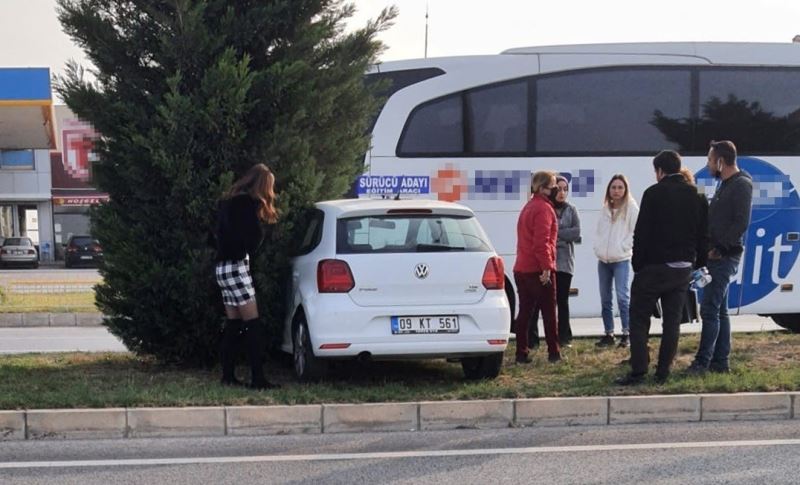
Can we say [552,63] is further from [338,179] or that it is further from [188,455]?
[188,455]

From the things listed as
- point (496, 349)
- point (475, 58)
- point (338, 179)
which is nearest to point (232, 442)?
point (496, 349)

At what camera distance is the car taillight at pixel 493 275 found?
24.3 feet

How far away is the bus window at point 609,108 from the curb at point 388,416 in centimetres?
463

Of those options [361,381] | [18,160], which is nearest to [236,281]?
[361,381]

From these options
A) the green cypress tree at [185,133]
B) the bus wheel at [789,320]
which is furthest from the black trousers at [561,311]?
the bus wheel at [789,320]

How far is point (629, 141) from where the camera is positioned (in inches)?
429

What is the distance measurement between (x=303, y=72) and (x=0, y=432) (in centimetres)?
391

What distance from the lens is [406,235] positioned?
7.41 m

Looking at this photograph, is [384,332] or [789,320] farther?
[789,320]

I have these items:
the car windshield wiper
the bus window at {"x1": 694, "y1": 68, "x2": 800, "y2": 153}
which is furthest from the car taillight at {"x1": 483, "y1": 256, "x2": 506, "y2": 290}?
the bus window at {"x1": 694, "y1": 68, "x2": 800, "y2": 153}

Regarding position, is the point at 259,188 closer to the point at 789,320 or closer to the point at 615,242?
the point at 615,242

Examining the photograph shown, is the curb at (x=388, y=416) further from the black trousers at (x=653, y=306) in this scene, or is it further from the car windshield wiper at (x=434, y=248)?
the car windshield wiper at (x=434, y=248)

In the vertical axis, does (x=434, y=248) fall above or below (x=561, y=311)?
above

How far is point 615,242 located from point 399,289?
10.3ft
